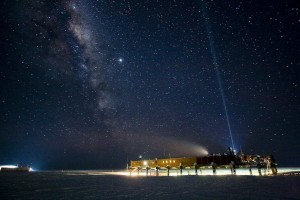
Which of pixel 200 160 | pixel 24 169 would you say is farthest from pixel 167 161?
pixel 24 169

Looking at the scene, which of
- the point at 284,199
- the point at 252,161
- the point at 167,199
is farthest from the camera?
the point at 252,161

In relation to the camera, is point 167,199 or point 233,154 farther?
point 233,154

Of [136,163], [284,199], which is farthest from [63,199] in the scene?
[136,163]

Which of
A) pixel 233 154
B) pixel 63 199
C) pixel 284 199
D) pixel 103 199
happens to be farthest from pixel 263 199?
pixel 233 154

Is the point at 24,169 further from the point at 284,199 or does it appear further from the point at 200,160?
the point at 284,199

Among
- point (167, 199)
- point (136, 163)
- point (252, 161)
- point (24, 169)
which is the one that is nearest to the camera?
point (167, 199)

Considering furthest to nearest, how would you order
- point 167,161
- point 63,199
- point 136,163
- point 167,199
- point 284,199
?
point 136,163, point 167,161, point 63,199, point 167,199, point 284,199

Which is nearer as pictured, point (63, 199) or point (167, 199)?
point (167, 199)

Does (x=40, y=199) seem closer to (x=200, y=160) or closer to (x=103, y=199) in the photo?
(x=103, y=199)

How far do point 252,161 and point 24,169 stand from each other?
611ft

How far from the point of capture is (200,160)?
5159 cm

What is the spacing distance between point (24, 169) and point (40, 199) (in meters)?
197

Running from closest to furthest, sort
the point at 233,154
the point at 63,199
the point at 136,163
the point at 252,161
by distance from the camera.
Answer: the point at 63,199
the point at 252,161
the point at 233,154
the point at 136,163

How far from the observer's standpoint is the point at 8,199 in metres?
11.3
